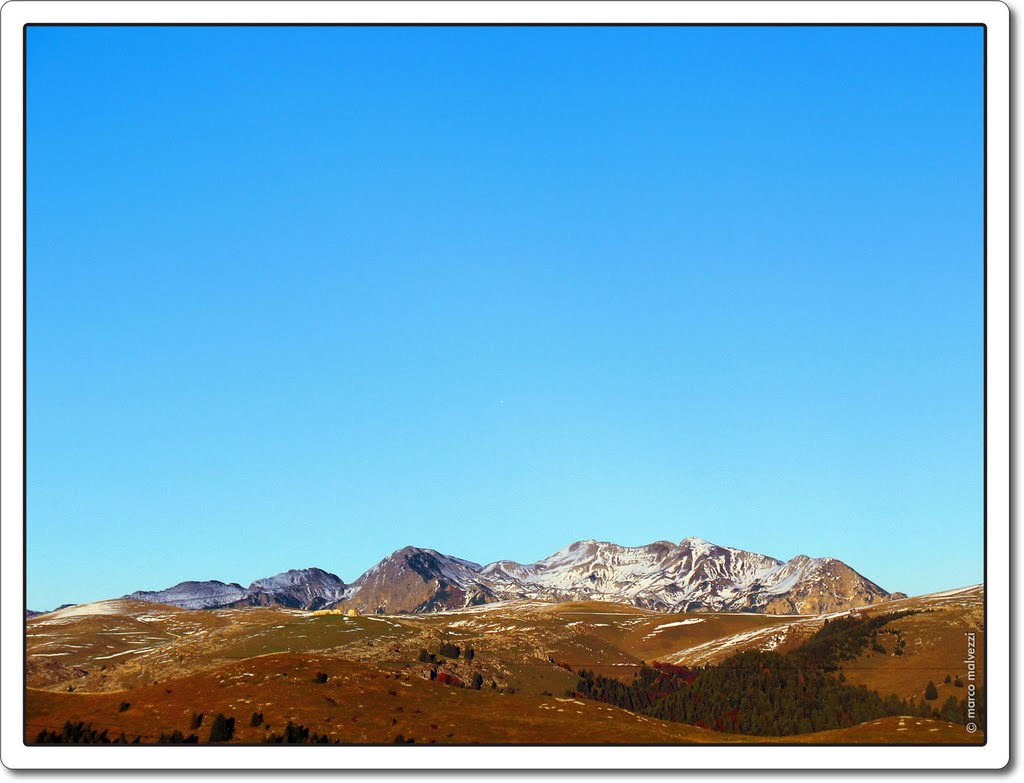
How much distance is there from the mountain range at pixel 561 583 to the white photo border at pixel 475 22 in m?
5.64

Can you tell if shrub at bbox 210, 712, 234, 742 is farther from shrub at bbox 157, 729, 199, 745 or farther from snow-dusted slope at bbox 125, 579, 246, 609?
snow-dusted slope at bbox 125, 579, 246, 609

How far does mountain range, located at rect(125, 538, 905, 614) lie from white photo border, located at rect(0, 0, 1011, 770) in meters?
5.64

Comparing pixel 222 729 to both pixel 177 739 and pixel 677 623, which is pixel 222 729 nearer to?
pixel 177 739

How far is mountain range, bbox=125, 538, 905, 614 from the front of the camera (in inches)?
994

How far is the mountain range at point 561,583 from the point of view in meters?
25.2

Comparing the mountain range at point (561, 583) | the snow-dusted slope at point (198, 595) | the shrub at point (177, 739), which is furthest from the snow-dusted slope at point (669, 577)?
the shrub at point (177, 739)

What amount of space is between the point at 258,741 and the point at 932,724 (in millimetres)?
11078
